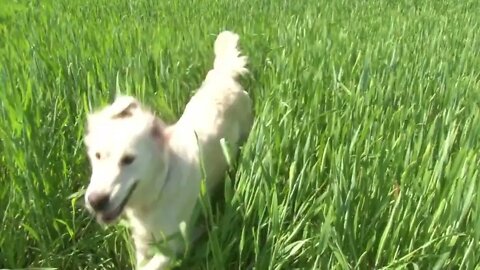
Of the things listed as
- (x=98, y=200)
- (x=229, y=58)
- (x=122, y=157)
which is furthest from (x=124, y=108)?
(x=229, y=58)

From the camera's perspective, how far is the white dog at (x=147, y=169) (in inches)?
56.9

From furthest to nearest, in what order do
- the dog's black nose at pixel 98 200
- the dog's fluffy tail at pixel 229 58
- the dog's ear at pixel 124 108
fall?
the dog's fluffy tail at pixel 229 58
the dog's ear at pixel 124 108
the dog's black nose at pixel 98 200

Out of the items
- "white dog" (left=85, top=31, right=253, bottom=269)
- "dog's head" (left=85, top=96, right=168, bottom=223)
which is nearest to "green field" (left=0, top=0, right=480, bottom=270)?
"white dog" (left=85, top=31, right=253, bottom=269)

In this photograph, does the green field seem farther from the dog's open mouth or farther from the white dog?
the dog's open mouth

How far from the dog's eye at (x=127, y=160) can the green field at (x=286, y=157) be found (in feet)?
0.89

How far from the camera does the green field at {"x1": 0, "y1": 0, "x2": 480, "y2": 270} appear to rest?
1425 mm

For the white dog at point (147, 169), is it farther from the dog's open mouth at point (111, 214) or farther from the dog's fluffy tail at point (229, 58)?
the dog's fluffy tail at point (229, 58)

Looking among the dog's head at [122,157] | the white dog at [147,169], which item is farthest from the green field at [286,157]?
the dog's head at [122,157]

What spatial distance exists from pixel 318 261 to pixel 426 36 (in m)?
2.92

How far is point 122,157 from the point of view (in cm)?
147

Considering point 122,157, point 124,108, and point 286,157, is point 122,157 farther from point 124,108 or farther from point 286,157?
point 286,157

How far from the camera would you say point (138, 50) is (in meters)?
2.66

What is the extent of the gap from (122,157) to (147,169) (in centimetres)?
8

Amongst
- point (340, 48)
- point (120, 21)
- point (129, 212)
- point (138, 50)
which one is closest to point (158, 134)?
point (129, 212)
